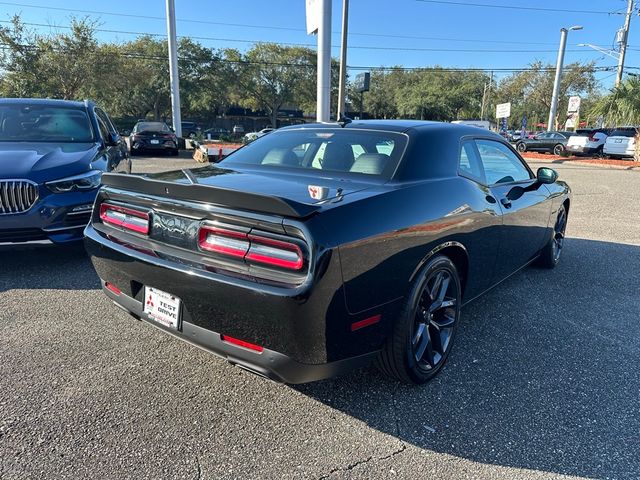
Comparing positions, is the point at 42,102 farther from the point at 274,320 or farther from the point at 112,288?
the point at 274,320

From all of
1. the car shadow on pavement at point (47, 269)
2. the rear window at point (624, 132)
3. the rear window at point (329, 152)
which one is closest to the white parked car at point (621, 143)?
the rear window at point (624, 132)

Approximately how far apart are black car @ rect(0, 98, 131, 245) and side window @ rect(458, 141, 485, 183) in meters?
2.94

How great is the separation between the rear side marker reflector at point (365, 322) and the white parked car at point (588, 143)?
26.1 meters

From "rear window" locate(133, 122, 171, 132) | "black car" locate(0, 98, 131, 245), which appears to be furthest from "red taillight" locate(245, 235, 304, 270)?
"rear window" locate(133, 122, 171, 132)

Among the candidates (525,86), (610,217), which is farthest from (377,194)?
(525,86)

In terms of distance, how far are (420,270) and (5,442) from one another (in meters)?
2.17

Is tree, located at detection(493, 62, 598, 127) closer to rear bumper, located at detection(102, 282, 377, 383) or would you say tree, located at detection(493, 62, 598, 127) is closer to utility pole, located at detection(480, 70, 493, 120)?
utility pole, located at detection(480, 70, 493, 120)

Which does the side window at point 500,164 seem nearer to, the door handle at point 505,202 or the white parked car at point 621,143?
the door handle at point 505,202

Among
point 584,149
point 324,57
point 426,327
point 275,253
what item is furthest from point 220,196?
point 584,149

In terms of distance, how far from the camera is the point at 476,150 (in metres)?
3.37

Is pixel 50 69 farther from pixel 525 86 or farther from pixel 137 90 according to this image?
pixel 525 86

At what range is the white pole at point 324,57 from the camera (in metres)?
12.1

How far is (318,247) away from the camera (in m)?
1.85

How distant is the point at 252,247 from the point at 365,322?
2.05 ft
